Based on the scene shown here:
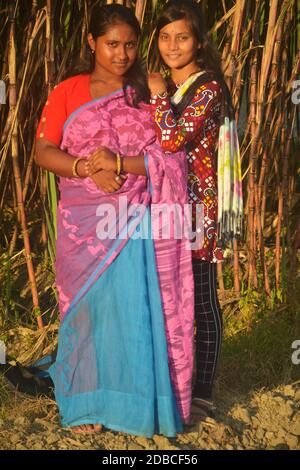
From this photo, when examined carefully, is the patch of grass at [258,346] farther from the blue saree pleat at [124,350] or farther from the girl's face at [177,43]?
the girl's face at [177,43]

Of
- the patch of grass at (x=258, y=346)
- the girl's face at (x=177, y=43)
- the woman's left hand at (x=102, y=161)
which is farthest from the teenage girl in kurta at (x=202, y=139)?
the patch of grass at (x=258, y=346)

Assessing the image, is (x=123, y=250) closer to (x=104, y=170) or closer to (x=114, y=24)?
(x=104, y=170)

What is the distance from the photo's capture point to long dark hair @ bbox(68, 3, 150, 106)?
230 cm

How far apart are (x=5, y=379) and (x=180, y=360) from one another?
73cm

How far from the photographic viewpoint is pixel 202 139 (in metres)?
2.45

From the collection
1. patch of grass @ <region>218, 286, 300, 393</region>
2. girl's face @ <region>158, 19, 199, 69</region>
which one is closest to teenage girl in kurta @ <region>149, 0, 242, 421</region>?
girl's face @ <region>158, 19, 199, 69</region>

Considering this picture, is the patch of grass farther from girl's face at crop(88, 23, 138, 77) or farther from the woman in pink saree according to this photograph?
girl's face at crop(88, 23, 138, 77)

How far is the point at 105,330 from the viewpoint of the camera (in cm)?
243

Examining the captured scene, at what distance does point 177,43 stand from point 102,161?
41 centimetres

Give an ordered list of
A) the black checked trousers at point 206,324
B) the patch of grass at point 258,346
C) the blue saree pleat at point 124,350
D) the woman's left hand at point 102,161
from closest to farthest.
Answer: the woman's left hand at point 102,161
the blue saree pleat at point 124,350
the black checked trousers at point 206,324
the patch of grass at point 258,346

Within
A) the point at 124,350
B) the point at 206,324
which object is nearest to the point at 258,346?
the point at 206,324

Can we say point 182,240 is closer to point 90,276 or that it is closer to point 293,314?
point 90,276

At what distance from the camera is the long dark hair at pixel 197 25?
2344 millimetres

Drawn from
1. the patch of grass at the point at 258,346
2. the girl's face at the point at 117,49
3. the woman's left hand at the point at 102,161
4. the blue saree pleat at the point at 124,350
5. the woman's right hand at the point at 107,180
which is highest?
the girl's face at the point at 117,49
